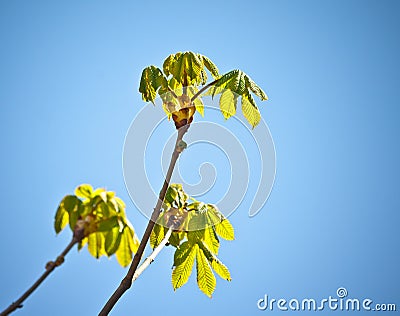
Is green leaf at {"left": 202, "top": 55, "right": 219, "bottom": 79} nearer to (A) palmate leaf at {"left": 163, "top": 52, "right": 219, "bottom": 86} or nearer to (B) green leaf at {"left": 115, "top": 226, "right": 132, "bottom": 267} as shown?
(A) palmate leaf at {"left": 163, "top": 52, "right": 219, "bottom": 86}

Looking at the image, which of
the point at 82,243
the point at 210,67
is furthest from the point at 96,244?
the point at 210,67

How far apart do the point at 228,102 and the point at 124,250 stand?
118cm

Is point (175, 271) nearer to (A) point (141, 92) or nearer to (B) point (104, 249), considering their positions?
(A) point (141, 92)

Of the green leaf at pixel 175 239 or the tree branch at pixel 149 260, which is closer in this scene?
the tree branch at pixel 149 260

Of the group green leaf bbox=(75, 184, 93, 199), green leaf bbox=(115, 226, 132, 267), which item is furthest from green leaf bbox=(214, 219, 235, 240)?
green leaf bbox=(75, 184, 93, 199)

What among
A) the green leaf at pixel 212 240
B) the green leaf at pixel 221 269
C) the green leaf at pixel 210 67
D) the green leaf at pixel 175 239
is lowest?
the green leaf at pixel 221 269

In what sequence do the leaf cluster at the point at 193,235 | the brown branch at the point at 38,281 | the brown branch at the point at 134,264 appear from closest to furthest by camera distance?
1. the brown branch at the point at 38,281
2. the brown branch at the point at 134,264
3. the leaf cluster at the point at 193,235

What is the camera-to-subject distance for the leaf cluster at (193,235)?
2.61 metres

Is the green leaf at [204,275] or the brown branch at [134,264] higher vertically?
the green leaf at [204,275]

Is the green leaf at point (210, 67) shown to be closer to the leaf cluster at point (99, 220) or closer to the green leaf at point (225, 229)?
the green leaf at point (225, 229)

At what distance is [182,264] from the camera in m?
2.67

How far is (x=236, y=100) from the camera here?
248 centimetres

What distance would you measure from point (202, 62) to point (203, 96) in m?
0.26

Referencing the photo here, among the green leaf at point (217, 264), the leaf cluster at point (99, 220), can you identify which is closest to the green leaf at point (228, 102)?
the green leaf at point (217, 264)
